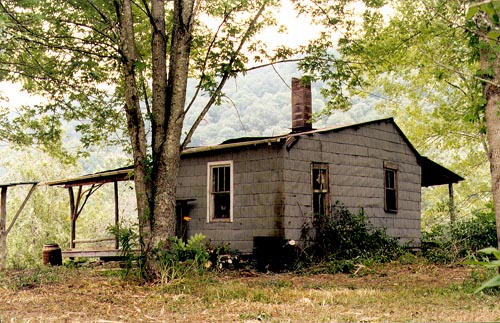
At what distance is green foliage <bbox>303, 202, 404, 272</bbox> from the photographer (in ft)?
47.5

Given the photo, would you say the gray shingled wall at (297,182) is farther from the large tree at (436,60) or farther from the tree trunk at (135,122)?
the tree trunk at (135,122)

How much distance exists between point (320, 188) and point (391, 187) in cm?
407

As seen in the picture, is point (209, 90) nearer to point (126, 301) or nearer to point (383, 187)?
point (126, 301)

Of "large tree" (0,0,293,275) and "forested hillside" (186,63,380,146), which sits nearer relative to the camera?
"large tree" (0,0,293,275)

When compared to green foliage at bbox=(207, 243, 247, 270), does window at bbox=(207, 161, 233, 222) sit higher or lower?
higher

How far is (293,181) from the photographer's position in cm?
1473


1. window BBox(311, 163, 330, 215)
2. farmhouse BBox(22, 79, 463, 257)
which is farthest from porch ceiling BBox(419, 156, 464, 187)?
window BBox(311, 163, 330, 215)

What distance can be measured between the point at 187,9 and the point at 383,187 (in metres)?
9.77

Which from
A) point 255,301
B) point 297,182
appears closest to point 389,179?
point 297,182

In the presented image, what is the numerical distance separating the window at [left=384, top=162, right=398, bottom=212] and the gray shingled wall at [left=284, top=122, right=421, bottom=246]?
0.20 metres

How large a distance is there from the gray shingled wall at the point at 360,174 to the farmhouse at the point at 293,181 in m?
0.03

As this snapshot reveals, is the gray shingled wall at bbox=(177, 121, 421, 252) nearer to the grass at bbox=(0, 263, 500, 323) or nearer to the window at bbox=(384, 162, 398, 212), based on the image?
the window at bbox=(384, 162, 398, 212)

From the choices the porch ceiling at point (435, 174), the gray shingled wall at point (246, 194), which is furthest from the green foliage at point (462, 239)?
the gray shingled wall at point (246, 194)

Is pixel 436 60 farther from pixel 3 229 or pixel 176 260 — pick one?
pixel 3 229
